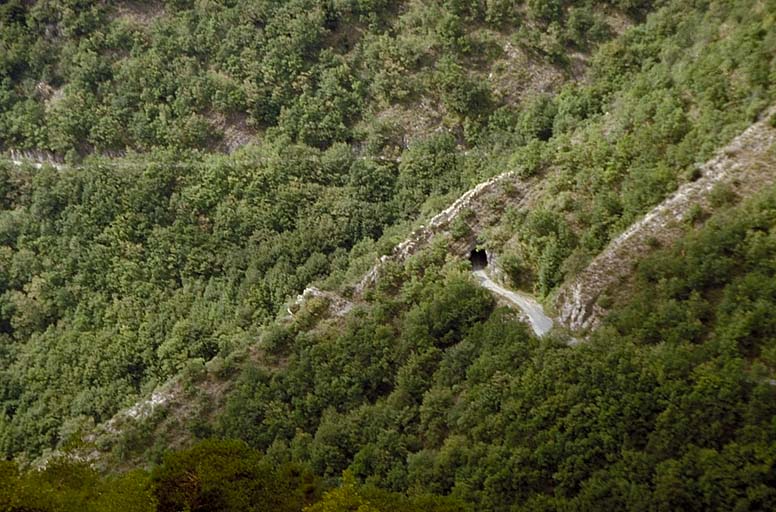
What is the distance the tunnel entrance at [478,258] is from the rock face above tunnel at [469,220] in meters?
0.47

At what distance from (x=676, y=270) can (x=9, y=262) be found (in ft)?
189

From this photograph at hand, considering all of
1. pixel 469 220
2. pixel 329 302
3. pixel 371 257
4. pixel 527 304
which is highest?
pixel 469 220

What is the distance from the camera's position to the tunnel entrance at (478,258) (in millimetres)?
56219

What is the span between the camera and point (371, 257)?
2290 inches

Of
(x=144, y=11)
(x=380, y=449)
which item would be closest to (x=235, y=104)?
(x=144, y=11)

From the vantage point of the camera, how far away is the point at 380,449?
145 ft

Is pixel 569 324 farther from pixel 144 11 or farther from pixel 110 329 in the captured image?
pixel 144 11

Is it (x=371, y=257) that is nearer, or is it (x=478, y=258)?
(x=478, y=258)

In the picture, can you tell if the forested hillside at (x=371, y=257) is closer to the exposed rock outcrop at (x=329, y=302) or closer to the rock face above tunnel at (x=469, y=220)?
the exposed rock outcrop at (x=329, y=302)

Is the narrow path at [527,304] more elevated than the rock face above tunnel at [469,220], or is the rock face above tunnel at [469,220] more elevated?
the rock face above tunnel at [469,220]

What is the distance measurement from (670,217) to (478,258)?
53.6 ft

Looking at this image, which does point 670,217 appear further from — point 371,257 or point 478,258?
point 371,257

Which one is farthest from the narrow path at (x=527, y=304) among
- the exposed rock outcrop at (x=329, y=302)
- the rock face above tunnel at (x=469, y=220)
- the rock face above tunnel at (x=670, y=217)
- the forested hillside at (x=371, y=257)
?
the exposed rock outcrop at (x=329, y=302)

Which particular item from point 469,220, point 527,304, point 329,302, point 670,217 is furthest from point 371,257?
point 670,217
